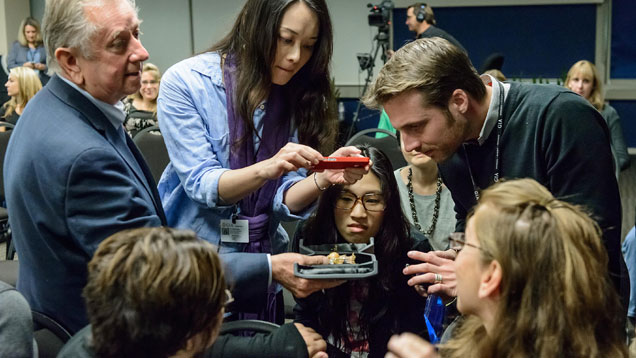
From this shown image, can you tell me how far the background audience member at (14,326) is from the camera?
137 cm

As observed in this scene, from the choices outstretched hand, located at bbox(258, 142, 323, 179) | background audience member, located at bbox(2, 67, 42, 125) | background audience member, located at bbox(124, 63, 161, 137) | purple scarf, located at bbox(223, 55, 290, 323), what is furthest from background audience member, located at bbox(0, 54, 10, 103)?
outstretched hand, located at bbox(258, 142, 323, 179)

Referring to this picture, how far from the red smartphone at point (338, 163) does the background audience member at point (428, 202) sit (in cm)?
101

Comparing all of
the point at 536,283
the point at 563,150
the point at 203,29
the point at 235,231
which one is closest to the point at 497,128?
the point at 563,150

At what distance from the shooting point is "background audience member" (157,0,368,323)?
6.22 feet

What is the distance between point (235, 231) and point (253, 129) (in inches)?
11.6

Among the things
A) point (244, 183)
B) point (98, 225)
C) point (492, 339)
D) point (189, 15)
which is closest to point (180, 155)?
point (244, 183)

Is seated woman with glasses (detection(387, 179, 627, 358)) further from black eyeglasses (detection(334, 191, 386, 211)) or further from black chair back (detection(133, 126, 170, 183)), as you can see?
black chair back (detection(133, 126, 170, 183))

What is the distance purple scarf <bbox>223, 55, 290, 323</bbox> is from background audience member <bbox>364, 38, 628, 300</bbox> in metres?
0.31

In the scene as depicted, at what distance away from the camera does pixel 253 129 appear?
2021 mm

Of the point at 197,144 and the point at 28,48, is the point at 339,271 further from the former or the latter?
the point at 28,48

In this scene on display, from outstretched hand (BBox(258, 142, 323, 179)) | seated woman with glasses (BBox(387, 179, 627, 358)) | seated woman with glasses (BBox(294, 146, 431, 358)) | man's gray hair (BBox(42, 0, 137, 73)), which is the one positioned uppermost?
man's gray hair (BBox(42, 0, 137, 73))

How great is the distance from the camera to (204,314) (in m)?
1.22

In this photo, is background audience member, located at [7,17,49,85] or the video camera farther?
background audience member, located at [7,17,49,85]

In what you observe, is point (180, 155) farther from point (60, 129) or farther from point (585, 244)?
point (585, 244)
